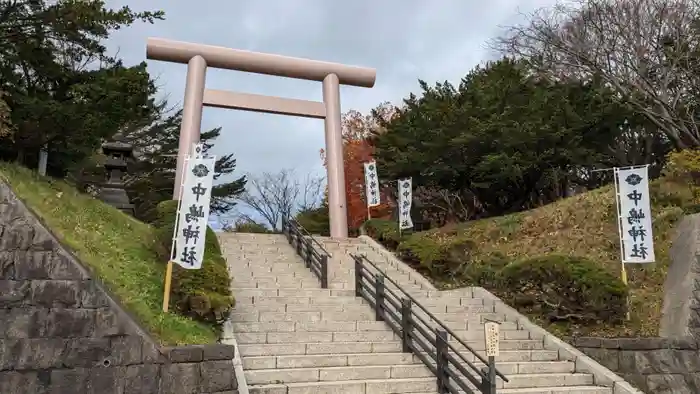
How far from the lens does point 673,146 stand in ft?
58.6

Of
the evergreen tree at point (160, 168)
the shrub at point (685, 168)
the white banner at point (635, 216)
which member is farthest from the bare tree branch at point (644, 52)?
the evergreen tree at point (160, 168)

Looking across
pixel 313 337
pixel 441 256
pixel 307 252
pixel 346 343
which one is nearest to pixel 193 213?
pixel 313 337

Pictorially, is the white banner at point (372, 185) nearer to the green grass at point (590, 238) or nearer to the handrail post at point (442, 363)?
the green grass at point (590, 238)

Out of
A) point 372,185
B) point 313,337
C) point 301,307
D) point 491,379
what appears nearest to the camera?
point 491,379

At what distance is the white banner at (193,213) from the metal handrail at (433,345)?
278 centimetres

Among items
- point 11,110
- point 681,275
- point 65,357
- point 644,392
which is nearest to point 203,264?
point 65,357

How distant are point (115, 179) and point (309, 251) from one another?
6.36 meters

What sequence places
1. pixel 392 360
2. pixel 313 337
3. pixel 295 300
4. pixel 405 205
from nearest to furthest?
pixel 392 360 → pixel 313 337 → pixel 295 300 → pixel 405 205

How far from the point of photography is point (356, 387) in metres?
6.76

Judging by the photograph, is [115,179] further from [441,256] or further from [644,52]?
[644,52]

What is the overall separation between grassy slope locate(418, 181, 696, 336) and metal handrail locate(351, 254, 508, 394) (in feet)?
7.73

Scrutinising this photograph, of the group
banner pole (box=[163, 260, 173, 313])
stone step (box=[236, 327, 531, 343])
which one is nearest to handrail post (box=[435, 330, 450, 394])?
stone step (box=[236, 327, 531, 343])

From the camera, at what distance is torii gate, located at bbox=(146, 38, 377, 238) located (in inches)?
610

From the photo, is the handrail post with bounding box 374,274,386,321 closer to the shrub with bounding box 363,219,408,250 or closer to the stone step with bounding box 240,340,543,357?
the stone step with bounding box 240,340,543,357
